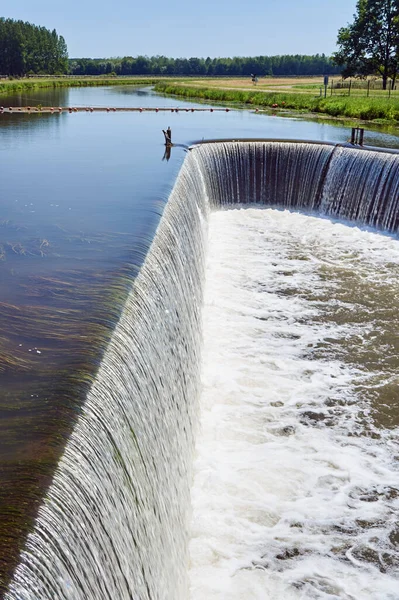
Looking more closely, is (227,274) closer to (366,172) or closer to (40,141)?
(366,172)

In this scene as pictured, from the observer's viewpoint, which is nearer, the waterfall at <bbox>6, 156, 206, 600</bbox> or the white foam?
the waterfall at <bbox>6, 156, 206, 600</bbox>

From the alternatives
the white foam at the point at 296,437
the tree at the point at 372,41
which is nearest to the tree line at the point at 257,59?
the tree at the point at 372,41

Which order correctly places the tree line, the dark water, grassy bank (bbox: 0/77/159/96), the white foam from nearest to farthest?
1. the dark water
2. the white foam
3. the tree line
4. grassy bank (bbox: 0/77/159/96)

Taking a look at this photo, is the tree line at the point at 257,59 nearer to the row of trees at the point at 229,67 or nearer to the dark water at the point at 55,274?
the row of trees at the point at 229,67

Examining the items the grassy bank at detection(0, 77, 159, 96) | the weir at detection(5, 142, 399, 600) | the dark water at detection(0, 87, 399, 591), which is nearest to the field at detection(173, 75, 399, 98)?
the grassy bank at detection(0, 77, 159, 96)

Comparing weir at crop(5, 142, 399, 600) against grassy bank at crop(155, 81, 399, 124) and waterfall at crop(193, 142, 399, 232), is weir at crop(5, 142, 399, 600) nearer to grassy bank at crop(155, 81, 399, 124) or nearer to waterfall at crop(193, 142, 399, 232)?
waterfall at crop(193, 142, 399, 232)

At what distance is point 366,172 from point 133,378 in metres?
13.1

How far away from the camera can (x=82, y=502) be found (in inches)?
129

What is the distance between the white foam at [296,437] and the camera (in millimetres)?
5355

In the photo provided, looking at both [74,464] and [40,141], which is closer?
[74,464]

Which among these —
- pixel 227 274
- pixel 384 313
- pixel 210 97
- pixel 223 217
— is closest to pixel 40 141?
pixel 223 217

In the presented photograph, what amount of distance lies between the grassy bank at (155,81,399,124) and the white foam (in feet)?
68.5

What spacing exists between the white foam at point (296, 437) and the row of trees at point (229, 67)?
A: 149610mm

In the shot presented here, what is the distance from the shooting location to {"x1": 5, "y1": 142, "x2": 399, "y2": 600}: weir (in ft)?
9.86
